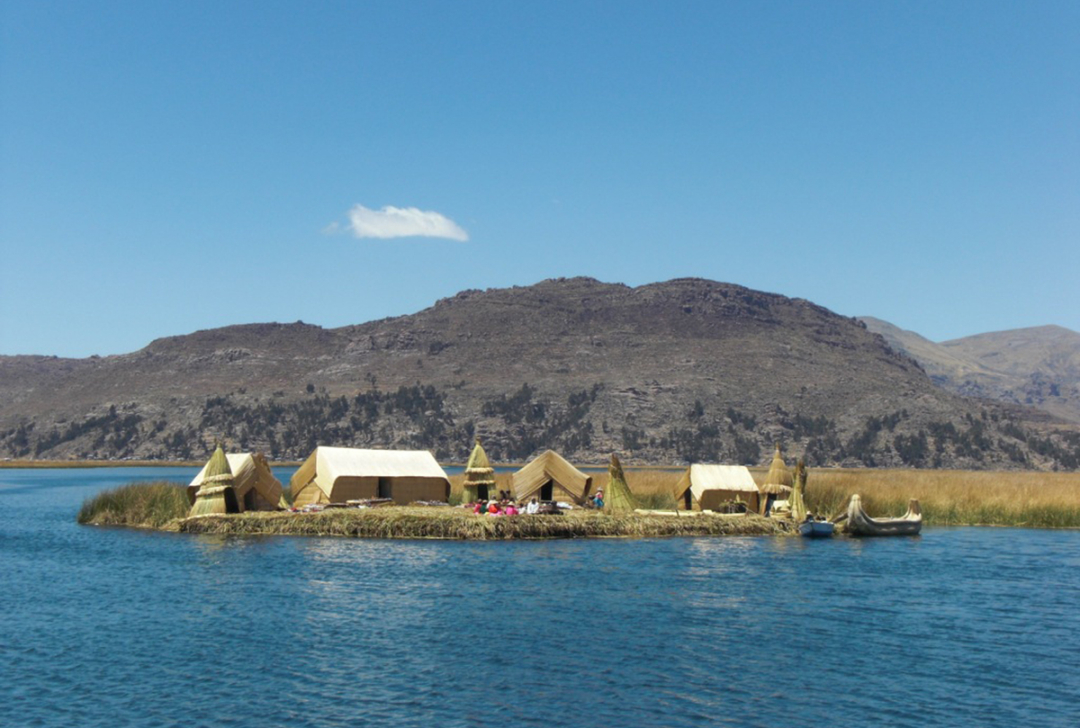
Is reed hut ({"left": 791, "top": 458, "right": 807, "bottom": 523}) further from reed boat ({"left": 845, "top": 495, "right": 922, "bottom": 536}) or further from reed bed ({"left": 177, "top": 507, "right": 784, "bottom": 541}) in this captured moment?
reed bed ({"left": 177, "top": 507, "right": 784, "bottom": 541})

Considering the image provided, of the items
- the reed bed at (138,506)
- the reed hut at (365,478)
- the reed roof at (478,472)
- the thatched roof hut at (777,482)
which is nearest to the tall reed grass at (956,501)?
the thatched roof hut at (777,482)

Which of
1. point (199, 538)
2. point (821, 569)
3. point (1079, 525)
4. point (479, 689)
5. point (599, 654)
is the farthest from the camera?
point (1079, 525)

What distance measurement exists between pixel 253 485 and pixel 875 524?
34795 millimetres

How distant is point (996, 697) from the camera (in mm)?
25078

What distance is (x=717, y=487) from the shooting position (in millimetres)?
60031

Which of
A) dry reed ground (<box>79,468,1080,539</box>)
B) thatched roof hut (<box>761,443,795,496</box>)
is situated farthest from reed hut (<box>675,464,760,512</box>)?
dry reed ground (<box>79,468,1080,539</box>)

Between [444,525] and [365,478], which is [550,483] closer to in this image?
[365,478]

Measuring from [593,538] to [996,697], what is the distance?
28452 mm

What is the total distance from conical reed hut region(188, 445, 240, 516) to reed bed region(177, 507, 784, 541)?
67cm

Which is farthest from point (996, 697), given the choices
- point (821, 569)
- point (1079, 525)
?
point (1079, 525)

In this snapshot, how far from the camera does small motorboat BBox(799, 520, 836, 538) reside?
55.8 metres

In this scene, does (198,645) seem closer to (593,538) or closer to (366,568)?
(366,568)

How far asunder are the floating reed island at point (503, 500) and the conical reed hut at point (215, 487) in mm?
53

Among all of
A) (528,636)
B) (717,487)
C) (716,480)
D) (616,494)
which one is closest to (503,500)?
(616,494)
